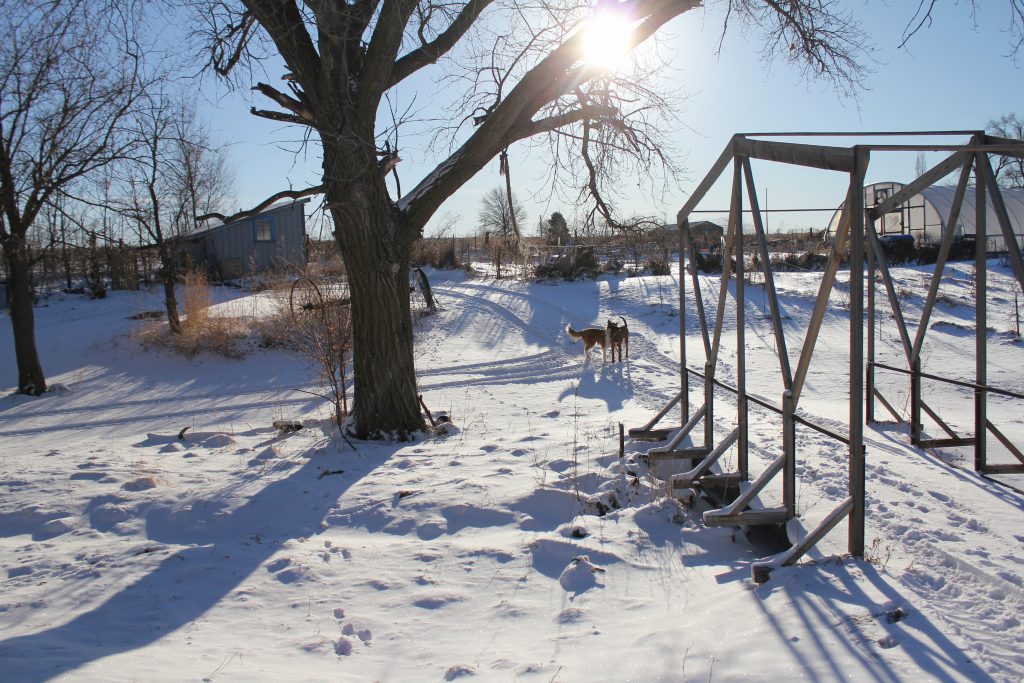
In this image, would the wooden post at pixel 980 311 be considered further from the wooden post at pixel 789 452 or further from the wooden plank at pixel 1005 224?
the wooden post at pixel 789 452

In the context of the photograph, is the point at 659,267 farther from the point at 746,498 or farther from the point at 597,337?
the point at 746,498

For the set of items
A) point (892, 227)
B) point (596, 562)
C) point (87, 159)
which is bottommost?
point (596, 562)

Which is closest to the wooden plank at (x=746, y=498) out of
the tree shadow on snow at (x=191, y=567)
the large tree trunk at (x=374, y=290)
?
the tree shadow on snow at (x=191, y=567)

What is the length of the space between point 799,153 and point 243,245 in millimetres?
30047

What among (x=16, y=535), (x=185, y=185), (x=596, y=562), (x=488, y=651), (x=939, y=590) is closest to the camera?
(x=488, y=651)

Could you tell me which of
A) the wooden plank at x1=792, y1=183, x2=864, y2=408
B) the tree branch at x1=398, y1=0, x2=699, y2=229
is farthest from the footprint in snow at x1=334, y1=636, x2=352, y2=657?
the tree branch at x1=398, y1=0, x2=699, y2=229

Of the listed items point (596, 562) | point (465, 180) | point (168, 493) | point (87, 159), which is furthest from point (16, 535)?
point (87, 159)

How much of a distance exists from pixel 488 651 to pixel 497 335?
1560 centimetres

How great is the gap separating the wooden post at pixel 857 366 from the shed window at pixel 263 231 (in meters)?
30.8

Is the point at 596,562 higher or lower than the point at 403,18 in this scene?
lower

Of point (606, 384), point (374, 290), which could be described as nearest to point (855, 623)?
point (374, 290)

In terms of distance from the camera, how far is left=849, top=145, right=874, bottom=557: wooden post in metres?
3.62

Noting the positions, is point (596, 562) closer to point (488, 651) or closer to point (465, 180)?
point (488, 651)

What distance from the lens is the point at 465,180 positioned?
7.78 meters
